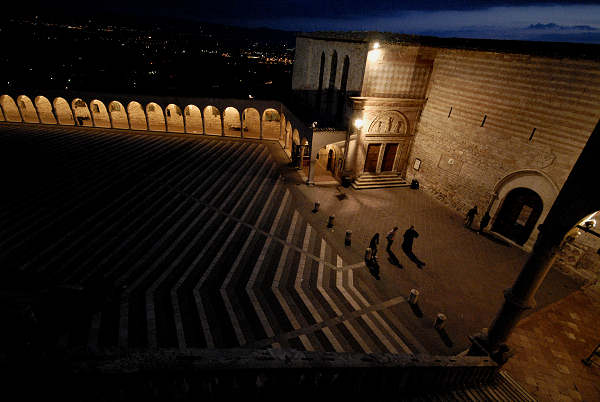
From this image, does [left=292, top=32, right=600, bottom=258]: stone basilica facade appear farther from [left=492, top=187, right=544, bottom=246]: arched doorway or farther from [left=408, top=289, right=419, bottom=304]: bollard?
[left=408, top=289, right=419, bottom=304]: bollard

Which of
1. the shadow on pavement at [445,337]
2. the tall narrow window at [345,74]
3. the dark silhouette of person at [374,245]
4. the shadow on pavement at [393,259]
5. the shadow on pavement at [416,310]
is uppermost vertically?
the tall narrow window at [345,74]

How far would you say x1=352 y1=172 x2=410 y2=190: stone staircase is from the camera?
18875mm

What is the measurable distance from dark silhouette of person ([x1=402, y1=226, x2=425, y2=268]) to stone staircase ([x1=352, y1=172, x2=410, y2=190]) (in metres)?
6.36

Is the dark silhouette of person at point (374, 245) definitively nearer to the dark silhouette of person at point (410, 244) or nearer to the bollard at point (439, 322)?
the dark silhouette of person at point (410, 244)

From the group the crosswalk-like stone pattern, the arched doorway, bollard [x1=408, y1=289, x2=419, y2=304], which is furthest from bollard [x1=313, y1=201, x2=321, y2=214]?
the arched doorway

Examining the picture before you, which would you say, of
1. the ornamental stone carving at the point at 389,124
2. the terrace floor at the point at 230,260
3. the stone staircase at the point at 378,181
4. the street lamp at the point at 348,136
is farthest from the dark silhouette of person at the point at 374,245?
the ornamental stone carving at the point at 389,124

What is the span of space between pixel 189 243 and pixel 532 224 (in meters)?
15.3

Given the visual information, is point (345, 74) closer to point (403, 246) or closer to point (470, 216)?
point (470, 216)

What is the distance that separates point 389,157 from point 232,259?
13113mm

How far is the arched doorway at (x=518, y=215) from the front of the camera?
13.3m

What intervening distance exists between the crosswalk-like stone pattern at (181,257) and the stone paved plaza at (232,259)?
1.9 inches

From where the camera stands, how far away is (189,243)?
38.1 ft

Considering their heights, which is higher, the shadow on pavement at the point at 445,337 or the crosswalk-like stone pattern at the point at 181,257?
the crosswalk-like stone pattern at the point at 181,257

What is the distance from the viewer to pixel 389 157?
1955 centimetres
